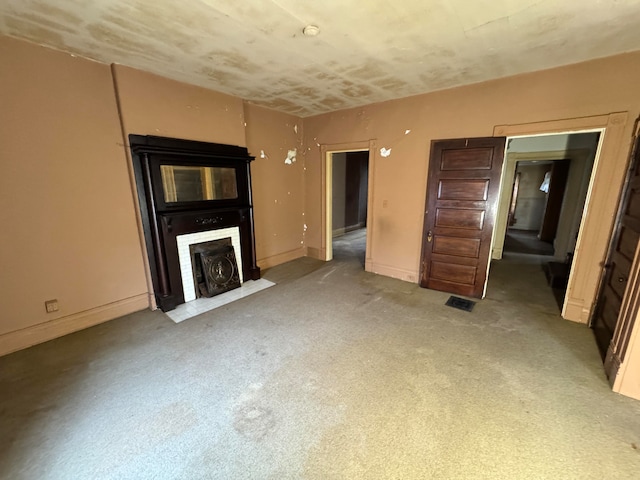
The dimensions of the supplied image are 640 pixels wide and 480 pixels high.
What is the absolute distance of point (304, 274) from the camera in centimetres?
436

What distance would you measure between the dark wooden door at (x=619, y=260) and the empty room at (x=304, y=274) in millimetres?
30

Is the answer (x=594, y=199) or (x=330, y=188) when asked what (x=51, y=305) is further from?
(x=594, y=199)

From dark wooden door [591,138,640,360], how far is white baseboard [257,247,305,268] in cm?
428

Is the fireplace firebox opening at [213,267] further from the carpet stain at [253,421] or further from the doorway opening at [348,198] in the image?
the doorway opening at [348,198]

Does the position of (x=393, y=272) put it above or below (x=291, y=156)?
below

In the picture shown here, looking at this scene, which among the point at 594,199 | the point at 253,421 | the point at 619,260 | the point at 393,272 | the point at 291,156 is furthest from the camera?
the point at 291,156

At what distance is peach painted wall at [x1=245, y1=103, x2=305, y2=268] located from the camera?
14.1 feet

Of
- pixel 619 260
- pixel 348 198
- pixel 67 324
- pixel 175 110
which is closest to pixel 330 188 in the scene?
pixel 175 110

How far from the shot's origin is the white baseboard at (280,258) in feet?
15.4

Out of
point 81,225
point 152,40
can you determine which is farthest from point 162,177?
point 152,40

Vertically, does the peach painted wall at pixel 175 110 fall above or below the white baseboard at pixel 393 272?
above

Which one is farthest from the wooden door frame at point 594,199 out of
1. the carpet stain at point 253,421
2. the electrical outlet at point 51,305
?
the electrical outlet at point 51,305

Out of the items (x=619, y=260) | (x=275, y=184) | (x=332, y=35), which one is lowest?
(x=619, y=260)

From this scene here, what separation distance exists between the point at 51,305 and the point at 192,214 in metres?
1.61
